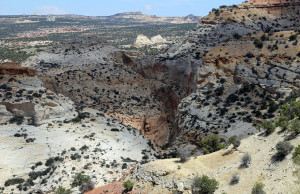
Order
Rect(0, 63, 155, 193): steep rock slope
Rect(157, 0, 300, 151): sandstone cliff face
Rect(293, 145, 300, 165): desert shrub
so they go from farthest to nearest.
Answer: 1. Rect(157, 0, 300, 151): sandstone cliff face
2. Rect(0, 63, 155, 193): steep rock slope
3. Rect(293, 145, 300, 165): desert shrub

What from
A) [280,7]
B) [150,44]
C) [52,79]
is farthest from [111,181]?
[150,44]

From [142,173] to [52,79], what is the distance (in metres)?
34.1

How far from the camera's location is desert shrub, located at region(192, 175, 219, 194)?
48.8 feet

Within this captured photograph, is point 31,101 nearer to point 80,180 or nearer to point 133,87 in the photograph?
point 80,180

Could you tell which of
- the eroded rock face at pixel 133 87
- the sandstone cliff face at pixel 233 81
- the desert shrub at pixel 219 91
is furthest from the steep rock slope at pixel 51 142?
the desert shrub at pixel 219 91

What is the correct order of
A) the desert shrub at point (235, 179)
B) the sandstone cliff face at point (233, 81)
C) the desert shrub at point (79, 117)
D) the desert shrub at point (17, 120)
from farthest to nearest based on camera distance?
the desert shrub at point (79, 117)
the sandstone cliff face at point (233, 81)
the desert shrub at point (17, 120)
the desert shrub at point (235, 179)

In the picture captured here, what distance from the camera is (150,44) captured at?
127750 mm

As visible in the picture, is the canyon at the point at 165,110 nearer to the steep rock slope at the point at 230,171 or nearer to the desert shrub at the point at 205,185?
the steep rock slope at the point at 230,171

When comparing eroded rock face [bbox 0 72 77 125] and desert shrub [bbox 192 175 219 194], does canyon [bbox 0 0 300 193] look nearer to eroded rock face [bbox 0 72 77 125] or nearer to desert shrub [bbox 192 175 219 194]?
eroded rock face [bbox 0 72 77 125]

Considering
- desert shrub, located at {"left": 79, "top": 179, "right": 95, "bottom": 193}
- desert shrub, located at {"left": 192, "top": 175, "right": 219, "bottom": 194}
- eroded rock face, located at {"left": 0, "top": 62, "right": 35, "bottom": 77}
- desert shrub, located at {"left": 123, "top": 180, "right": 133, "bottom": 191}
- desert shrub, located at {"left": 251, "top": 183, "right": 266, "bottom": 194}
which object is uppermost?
eroded rock face, located at {"left": 0, "top": 62, "right": 35, "bottom": 77}

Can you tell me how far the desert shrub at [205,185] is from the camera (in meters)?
14.9

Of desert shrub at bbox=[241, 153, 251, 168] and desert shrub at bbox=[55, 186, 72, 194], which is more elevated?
desert shrub at bbox=[241, 153, 251, 168]

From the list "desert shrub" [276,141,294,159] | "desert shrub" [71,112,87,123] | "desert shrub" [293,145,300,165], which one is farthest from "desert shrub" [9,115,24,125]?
"desert shrub" [293,145,300,165]

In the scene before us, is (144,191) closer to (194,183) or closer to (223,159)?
(194,183)
